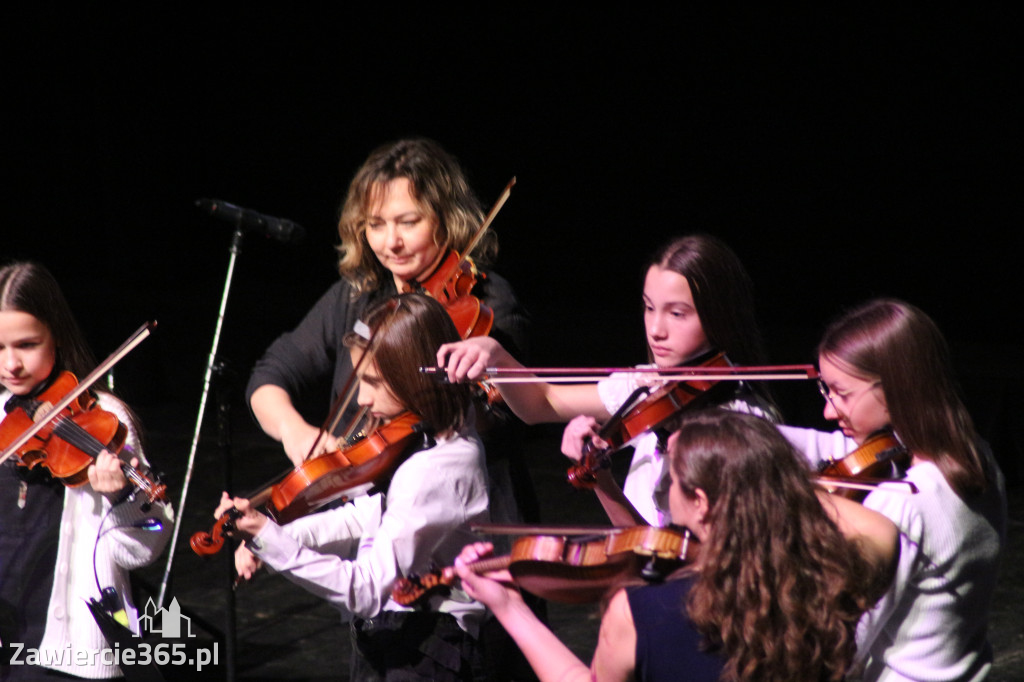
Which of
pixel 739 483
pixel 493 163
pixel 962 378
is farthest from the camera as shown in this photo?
pixel 493 163

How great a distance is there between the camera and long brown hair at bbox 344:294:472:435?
2.09 meters

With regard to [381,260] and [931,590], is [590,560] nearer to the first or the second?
[931,590]

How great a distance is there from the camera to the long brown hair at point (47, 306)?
2418mm

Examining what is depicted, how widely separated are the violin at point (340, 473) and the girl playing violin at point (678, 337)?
14cm

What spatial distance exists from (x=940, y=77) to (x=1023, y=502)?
79.1 inches

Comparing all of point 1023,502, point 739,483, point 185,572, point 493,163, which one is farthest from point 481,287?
point 493,163

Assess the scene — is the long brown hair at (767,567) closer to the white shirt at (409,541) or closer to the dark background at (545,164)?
the white shirt at (409,541)

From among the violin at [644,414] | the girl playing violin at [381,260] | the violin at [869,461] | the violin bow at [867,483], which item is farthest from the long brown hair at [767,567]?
the girl playing violin at [381,260]

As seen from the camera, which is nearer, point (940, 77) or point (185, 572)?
point (185, 572)

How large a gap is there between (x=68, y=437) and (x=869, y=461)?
1519 millimetres

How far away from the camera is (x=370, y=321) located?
7.20ft

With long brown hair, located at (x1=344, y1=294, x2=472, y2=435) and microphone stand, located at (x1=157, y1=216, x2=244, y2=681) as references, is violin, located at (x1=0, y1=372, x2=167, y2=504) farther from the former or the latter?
long brown hair, located at (x1=344, y1=294, x2=472, y2=435)

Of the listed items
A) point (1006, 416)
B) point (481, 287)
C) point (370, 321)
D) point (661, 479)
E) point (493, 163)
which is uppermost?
point (493, 163)

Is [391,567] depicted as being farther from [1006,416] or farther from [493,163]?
[493,163]
